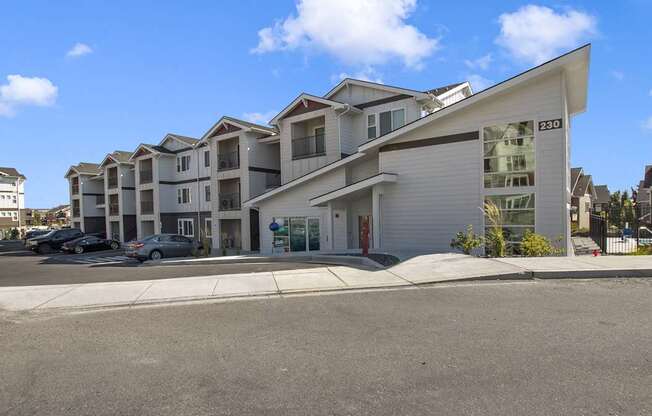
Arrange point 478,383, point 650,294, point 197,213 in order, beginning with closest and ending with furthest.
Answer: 1. point 478,383
2. point 650,294
3. point 197,213

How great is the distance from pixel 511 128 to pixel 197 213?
27.3m

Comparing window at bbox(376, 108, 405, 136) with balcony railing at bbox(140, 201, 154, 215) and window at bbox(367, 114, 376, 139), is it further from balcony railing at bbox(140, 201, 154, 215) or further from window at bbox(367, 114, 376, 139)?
balcony railing at bbox(140, 201, 154, 215)

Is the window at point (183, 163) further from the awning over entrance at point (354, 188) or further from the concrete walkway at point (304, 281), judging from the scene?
the concrete walkway at point (304, 281)

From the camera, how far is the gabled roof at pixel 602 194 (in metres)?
55.5

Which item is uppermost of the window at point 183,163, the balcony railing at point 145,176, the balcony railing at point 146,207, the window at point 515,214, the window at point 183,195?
the window at point 183,163

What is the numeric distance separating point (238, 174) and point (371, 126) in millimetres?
10931

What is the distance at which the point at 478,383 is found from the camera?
3.96 metres

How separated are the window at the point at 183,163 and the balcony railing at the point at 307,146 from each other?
47.7ft

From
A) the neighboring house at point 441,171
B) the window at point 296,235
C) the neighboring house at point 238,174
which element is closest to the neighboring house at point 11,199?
the neighboring house at point 238,174

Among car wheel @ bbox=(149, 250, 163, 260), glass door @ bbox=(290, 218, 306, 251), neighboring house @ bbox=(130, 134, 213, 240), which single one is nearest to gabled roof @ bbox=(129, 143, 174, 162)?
neighboring house @ bbox=(130, 134, 213, 240)

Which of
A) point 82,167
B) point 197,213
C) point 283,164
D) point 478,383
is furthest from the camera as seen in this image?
point 82,167

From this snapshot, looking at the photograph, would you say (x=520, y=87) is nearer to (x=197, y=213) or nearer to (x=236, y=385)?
(x=236, y=385)

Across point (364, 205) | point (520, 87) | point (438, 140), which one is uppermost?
point (520, 87)

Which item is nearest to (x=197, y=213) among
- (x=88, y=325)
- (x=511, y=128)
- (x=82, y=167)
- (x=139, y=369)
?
(x=82, y=167)
